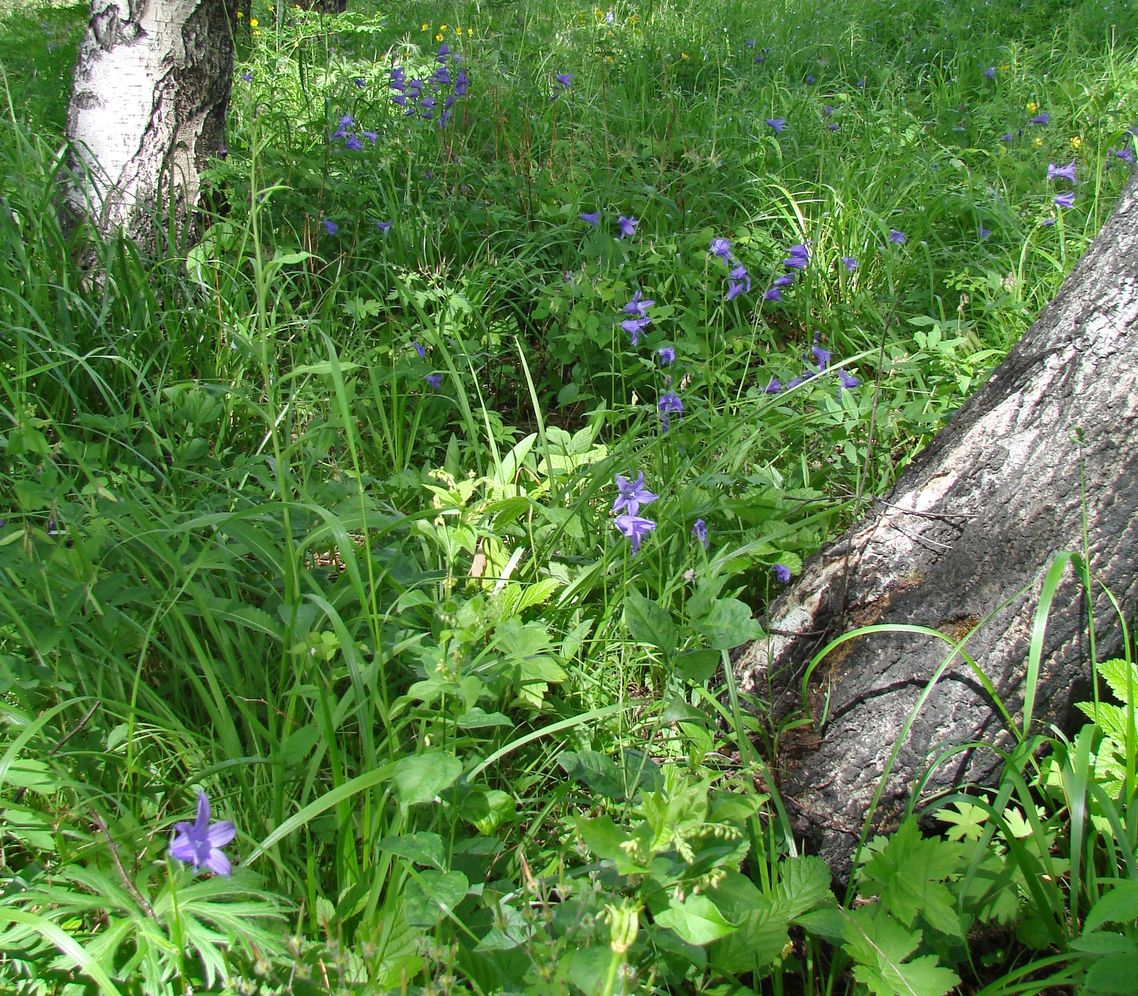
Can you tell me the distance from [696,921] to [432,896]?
291 mm

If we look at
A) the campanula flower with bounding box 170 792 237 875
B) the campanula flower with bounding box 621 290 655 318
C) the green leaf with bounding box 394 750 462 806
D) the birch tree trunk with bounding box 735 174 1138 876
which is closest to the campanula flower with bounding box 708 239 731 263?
the campanula flower with bounding box 621 290 655 318

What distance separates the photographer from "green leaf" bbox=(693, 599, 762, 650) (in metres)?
1.27

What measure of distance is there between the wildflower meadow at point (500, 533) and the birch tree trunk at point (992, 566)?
0.29ft

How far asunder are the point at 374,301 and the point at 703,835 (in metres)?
1.86

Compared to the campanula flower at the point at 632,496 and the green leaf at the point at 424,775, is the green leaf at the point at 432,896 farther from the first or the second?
the campanula flower at the point at 632,496

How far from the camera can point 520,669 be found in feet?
4.33

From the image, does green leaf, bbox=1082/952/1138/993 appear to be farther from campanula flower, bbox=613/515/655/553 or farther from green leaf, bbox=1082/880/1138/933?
campanula flower, bbox=613/515/655/553

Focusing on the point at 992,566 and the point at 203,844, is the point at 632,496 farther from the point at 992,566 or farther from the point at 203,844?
the point at 203,844

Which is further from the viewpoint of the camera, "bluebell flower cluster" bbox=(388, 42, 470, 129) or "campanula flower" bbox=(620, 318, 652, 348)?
"bluebell flower cluster" bbox=(388, 42, 470, 129)

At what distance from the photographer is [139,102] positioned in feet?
8.63

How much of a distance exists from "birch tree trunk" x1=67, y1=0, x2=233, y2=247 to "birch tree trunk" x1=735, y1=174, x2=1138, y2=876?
7.48 feet

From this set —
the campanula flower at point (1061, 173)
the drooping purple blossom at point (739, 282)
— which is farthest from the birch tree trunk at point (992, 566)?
the campanula flower at point (1061, 173)

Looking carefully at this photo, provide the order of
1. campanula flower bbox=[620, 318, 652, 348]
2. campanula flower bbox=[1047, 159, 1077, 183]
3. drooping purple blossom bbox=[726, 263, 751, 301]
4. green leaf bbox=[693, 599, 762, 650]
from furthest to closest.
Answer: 1. campanula flower bbox=[1047, 159, 1077, 183]
2. drooping purple blossom bbox=[726, 263, 751, 301]
3. campanula flower bbox=[620, 318, 652, 348]
4. green leaf bbox=[693, 599, 762, 650]

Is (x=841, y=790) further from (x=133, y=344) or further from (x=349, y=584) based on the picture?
(x=133, y=344)
